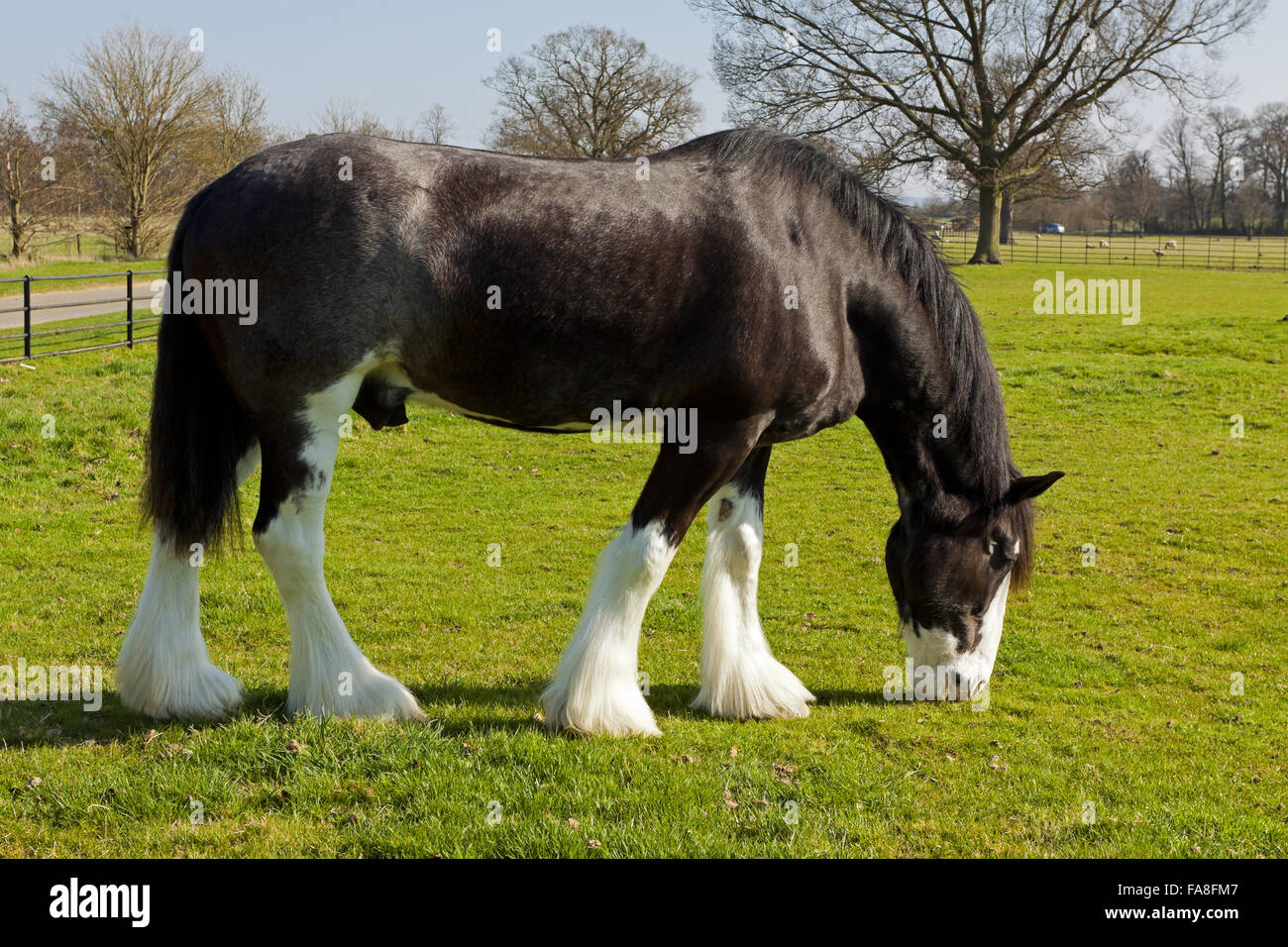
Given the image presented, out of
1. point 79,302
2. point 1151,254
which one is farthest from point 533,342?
point 1151,254

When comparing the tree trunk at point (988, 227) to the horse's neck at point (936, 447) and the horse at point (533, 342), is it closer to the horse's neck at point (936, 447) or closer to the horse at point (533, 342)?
the horse's neck at point (936, 447)

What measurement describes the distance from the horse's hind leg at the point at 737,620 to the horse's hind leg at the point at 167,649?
2246 mm

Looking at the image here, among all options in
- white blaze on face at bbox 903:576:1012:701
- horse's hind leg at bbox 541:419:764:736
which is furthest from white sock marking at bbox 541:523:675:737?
white blaze on face at bbox 903:576:1012:701

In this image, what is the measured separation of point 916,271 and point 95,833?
13.1ft

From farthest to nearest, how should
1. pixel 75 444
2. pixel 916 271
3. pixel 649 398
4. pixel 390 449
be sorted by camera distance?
pixel 390 449
pixel 75 444
pixel 916 271
pixel 649 398

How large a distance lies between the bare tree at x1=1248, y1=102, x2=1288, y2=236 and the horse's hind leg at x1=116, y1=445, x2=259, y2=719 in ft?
275

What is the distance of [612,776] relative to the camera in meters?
4.19

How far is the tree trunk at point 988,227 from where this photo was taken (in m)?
41.7

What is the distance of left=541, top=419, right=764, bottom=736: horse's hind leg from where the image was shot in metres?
4.46

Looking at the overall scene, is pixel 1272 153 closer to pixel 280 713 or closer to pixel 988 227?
pixel 988 227

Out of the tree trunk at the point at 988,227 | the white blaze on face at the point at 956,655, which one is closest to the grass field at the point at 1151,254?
the tree trunk at the point at 988,227

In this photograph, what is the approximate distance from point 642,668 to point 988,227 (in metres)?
41.4

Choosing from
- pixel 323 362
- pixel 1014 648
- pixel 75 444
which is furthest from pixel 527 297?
pixel 75 444
